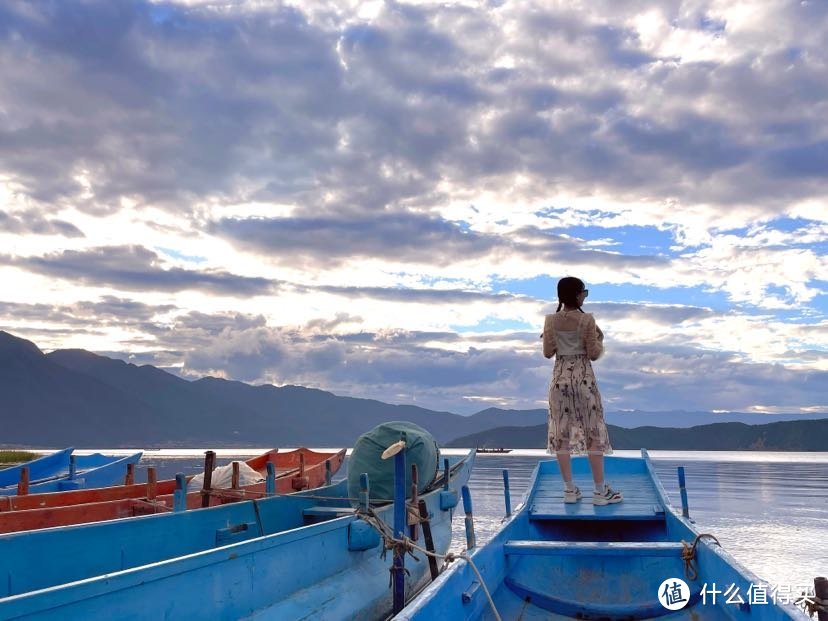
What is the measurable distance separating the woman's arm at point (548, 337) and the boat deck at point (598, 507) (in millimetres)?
2059

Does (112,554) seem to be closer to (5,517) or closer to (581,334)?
(5,517)

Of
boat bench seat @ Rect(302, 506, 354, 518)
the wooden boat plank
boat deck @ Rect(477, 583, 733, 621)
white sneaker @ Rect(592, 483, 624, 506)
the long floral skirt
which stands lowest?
boat deck @ Rect(477, 583, 733, 621)

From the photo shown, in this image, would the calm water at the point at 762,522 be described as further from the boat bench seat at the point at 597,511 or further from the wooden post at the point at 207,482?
the wooden post at the point at 207,482

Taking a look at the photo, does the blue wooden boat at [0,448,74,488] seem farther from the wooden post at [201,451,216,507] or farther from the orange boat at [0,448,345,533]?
the wooden post at [201,451,216,507]

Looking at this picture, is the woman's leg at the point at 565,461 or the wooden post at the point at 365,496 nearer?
the woman's leg at the point at 565,461

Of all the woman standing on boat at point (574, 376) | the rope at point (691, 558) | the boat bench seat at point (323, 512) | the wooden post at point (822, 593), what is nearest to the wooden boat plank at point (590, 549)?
the rope at point (691, 558)

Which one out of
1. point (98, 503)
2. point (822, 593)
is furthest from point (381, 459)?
point (822, 593)

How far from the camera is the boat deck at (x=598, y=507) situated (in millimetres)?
8594

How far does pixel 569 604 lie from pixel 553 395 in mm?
3104

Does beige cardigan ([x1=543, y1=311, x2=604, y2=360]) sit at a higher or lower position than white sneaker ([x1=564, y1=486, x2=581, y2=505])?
higher

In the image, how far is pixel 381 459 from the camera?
10844 mm

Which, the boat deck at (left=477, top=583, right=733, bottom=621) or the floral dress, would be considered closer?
the boat deck at (left=477, top=583, right=733, bottom=621)

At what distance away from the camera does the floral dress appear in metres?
8.12

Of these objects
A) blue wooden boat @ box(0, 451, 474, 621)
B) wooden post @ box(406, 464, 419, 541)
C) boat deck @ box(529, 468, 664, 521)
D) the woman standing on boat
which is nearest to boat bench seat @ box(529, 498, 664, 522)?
boat deck @ box(529, 468, 664, 521)
